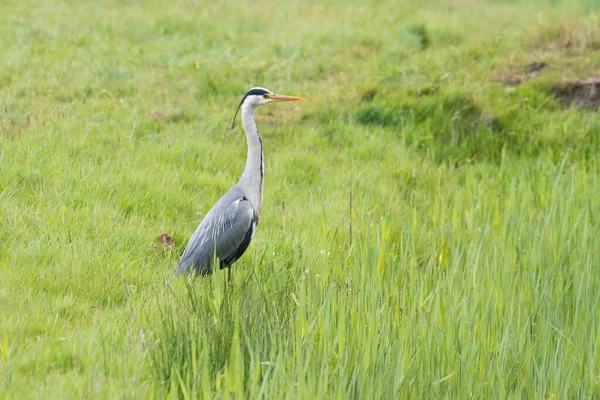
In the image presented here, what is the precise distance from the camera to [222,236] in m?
4.92

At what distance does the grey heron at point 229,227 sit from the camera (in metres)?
4.89

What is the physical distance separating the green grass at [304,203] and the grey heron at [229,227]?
161mm

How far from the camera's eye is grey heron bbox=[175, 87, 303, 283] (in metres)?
4.89

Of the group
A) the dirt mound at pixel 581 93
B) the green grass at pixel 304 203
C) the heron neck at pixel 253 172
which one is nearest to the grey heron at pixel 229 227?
the heron neck at pixel 253 172

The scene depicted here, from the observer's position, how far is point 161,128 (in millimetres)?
7195

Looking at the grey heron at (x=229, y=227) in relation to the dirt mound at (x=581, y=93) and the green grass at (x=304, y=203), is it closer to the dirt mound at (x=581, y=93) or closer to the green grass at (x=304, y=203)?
the green grass at (x=304, y=203)

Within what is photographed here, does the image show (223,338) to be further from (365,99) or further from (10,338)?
(365,99)

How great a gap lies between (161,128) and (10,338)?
357 cm

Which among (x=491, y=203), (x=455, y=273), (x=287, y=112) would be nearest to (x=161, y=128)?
(x=287, y=112)

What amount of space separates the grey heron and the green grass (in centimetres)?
16

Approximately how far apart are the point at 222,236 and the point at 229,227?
0.07 m

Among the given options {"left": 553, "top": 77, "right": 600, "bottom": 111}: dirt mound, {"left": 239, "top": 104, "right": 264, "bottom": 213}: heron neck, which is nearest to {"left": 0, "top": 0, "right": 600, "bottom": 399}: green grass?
{"left": 553, "top": 77, "right": 600, "bottom": 111}: dirt mound

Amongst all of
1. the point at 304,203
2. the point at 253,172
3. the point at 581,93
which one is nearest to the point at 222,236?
the point at 253,172

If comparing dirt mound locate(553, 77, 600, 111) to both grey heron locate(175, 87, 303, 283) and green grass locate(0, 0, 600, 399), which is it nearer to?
green grass locate(0, 0, 600, 399)
